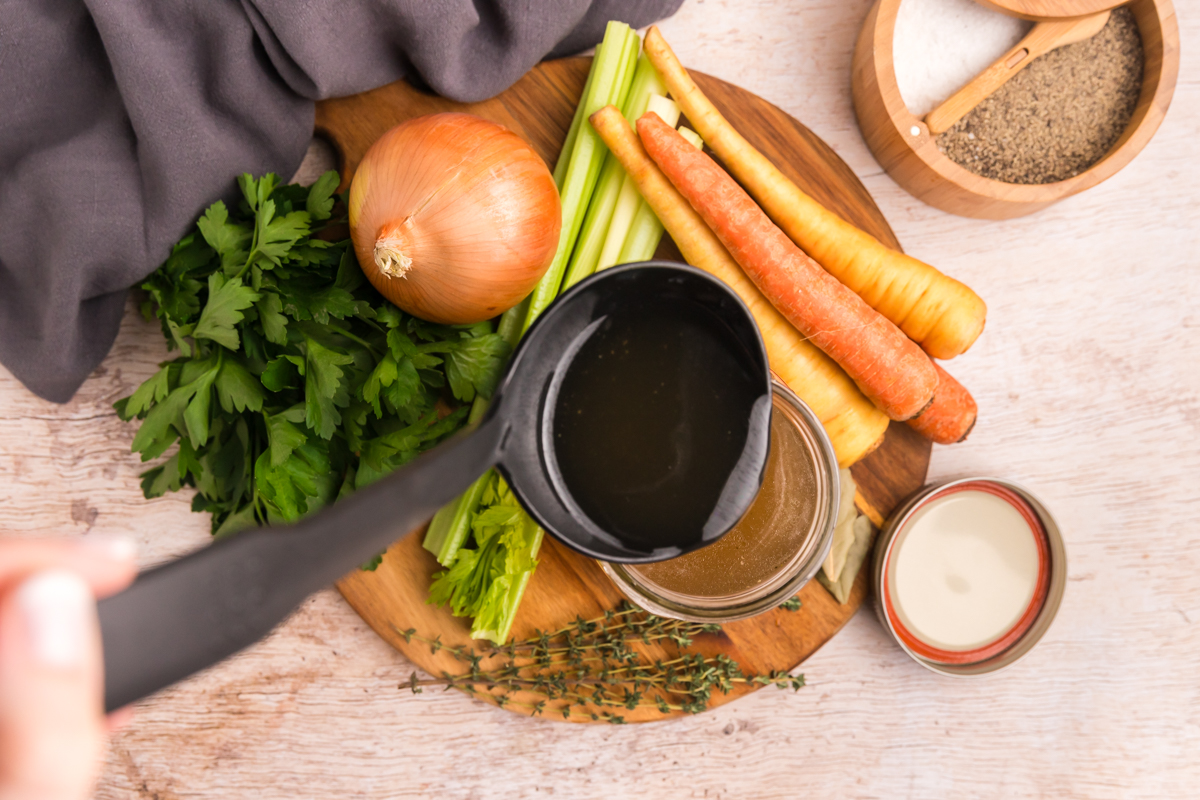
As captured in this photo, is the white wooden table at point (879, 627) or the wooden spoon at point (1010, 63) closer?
the wooden spoon at point (1010, 63)

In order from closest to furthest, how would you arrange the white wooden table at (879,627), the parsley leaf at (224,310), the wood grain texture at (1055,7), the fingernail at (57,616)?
the fingernail at (57,616) → the parsley leaf at (224,310) → the wood grain texture at (1055,7) → the white wooden table at (879,627)

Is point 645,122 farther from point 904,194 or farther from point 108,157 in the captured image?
point 108,157

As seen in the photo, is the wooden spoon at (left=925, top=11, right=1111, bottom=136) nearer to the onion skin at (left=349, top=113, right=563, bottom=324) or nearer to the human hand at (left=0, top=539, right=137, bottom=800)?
the onion skin at (left=349, top=113, right=563, bottom=324)

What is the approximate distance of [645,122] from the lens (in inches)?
43.4

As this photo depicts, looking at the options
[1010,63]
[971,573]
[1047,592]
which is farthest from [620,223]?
[1047,592]

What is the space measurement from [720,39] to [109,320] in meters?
1.13

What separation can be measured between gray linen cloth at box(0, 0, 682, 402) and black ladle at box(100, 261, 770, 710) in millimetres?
516

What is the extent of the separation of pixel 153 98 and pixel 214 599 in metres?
0.93

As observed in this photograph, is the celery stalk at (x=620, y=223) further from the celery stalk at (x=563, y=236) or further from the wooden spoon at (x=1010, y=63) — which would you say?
the wooden spoon at (x=1010, y=63)

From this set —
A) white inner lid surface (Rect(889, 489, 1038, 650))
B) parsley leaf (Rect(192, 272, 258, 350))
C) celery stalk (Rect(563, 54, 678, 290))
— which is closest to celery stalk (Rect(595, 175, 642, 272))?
celery stalk (Rect(563, 54, 678, 290))

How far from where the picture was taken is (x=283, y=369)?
101cm

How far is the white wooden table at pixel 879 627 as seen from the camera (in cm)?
127

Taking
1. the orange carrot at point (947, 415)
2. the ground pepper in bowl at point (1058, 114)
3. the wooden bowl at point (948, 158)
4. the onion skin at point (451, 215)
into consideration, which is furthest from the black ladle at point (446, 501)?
the ground pepper in bowl at point (1058, 114)

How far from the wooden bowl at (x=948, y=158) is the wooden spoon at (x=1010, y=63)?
0.15 feet
